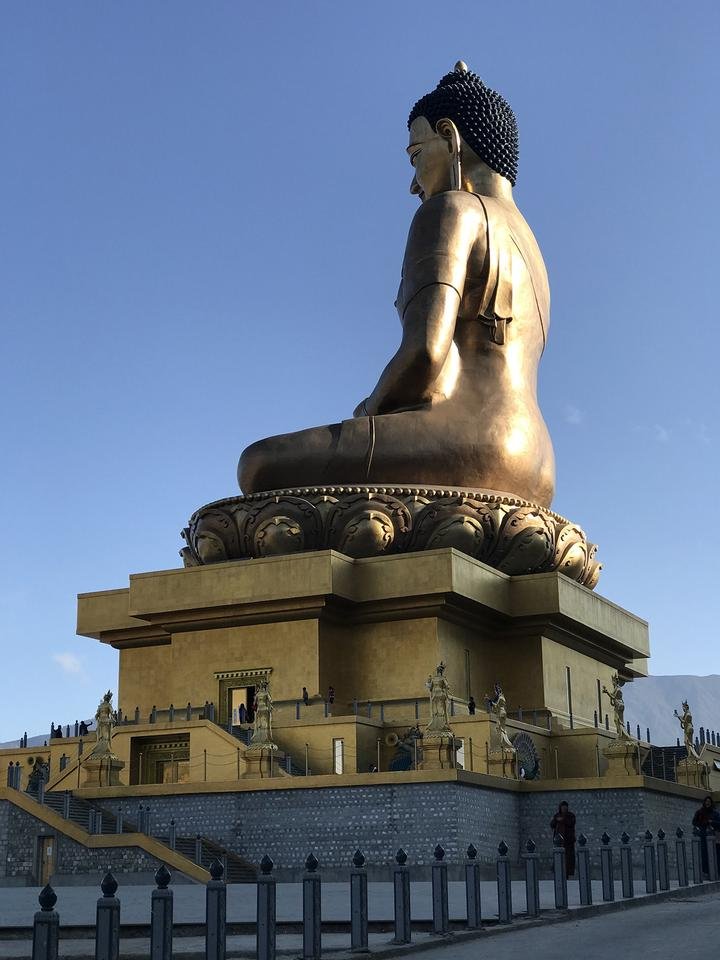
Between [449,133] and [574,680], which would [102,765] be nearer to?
[574,680]

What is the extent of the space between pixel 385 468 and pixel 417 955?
17992mm

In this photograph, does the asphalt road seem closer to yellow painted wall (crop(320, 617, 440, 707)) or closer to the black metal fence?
the black metal fence

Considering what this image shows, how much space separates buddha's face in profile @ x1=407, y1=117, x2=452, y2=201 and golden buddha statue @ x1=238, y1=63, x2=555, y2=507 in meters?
0.03

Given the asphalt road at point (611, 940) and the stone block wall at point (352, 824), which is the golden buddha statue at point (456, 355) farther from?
the asphalt road at point (611, 940)

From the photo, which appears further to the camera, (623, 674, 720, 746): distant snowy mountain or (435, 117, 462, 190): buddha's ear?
(623, 674, 720, 746): distant snowy mountain

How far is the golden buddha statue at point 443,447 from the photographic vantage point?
2562cm

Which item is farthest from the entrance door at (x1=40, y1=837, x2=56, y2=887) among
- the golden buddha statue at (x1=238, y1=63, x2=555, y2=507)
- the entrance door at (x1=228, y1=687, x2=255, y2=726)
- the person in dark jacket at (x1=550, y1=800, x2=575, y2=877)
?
the golden buddha statue at (x1=238, y1=63, x2=555, y2=507)

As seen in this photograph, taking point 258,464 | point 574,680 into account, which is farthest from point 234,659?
point 574,680

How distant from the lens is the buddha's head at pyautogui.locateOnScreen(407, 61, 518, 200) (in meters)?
30.5

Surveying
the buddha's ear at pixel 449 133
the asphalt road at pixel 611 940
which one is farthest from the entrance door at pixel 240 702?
the asphalt road at pixel 611 940

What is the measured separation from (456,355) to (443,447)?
2580mm

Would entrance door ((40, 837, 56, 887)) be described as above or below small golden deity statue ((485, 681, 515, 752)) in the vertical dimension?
below

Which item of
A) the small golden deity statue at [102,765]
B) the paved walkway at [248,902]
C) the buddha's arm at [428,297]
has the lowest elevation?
the paved walkway at [248,902]

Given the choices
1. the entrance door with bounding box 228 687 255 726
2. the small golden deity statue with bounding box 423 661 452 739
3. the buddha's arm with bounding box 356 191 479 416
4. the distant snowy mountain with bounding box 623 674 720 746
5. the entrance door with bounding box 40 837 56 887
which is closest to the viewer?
the entrance door with bounding box 40 837 56 887
